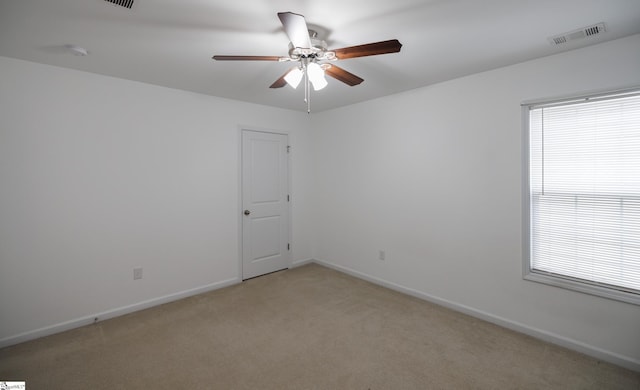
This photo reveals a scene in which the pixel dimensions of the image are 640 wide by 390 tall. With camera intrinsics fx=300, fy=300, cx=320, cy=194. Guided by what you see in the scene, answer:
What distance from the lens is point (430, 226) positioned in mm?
3488

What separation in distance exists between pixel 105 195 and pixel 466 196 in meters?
3.76

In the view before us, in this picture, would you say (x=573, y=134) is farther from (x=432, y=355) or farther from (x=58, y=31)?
(x=58, y=31)

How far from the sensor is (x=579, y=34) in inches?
86.3

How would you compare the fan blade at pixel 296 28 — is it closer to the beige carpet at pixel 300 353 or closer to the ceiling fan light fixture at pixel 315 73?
the ceiling fan light fixture at pixel 315 73

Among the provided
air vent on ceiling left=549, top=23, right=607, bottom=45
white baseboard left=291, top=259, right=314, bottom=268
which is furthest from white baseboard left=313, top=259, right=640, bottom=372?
air vent on ceiling left=549, top=23, right=607, bottom=45

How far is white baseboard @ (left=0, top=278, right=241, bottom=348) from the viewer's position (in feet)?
8.71

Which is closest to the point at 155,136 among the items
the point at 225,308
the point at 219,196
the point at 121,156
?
the point at 121,156

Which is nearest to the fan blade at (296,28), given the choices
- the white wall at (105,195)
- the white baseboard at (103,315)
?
the white wall at (105,195)

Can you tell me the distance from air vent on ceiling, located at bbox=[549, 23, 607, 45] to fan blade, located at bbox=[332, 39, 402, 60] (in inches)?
55.4

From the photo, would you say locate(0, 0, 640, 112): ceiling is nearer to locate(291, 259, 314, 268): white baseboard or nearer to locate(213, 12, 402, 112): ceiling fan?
locate(213, 12, 402, 112): ceiling fan

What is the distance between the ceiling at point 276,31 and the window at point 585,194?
558mm

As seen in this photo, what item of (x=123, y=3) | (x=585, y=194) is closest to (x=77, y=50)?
(x=123, y=3)

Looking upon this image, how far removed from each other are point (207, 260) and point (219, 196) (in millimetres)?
835

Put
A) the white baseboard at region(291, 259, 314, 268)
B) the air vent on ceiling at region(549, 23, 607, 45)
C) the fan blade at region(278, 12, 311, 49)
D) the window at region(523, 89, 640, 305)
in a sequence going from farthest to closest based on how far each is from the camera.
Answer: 1. the white baseboard at region(291, 259, 314, 268)
2. the window at region(523, 89, 640, 305)
3. the air vent on ceiling at region(549, 23, 607, 45)
4. the fan blade at region(278, 12, 311, 49)
